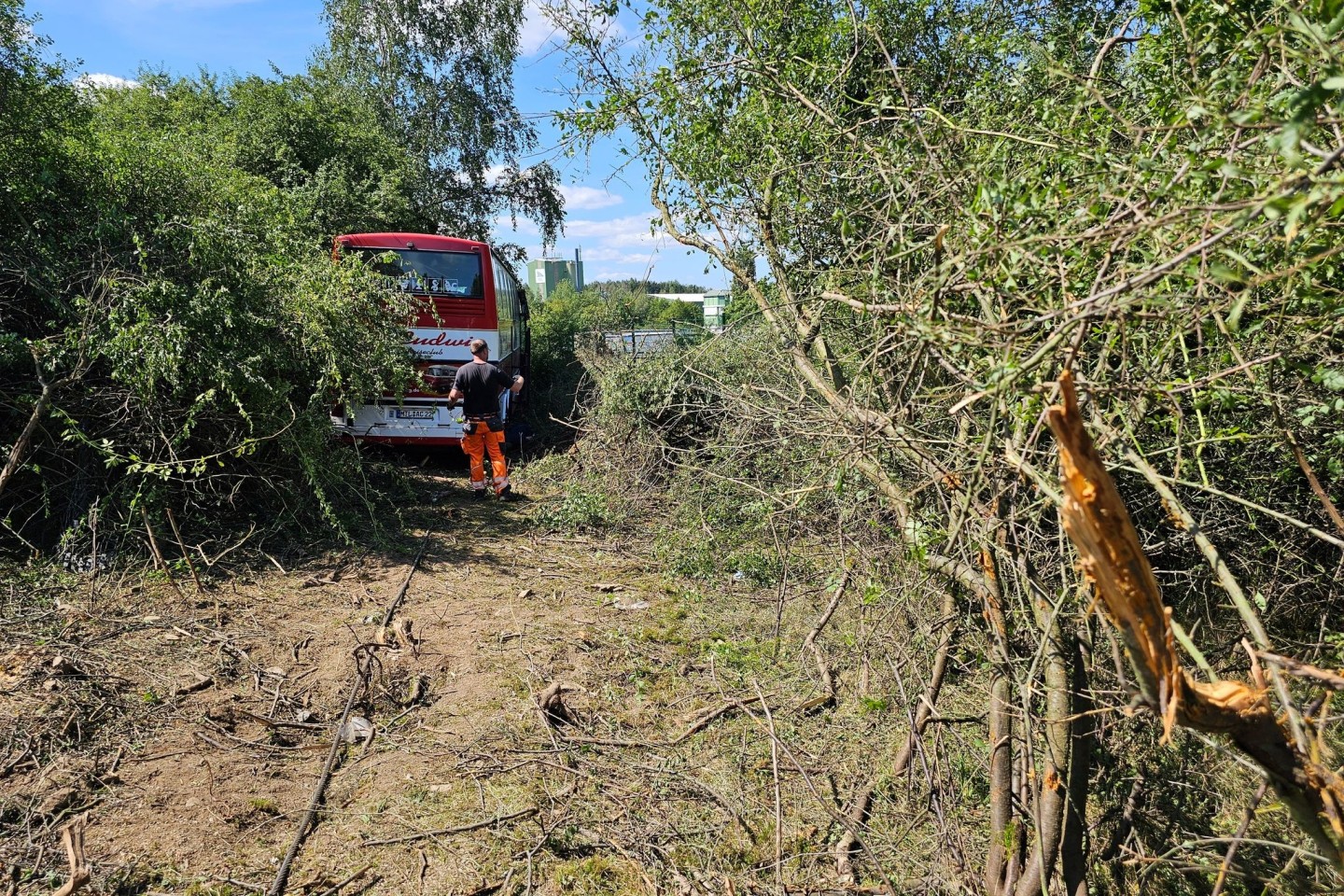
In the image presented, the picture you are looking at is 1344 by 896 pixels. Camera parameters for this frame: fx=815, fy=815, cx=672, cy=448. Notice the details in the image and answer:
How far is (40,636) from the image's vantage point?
4.77 meters

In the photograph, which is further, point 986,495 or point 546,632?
point 546,632

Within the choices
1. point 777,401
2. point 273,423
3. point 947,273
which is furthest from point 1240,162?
point 273,423

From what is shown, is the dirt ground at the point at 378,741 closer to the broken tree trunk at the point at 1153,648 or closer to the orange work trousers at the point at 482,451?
the broken tree trunk at the point at 1153,648

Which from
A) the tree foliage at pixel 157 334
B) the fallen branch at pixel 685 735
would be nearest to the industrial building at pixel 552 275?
the tree foliage at pixel 157 334

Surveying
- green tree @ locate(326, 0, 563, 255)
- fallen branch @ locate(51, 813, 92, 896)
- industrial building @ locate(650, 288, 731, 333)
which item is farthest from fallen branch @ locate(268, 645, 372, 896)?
green tree @ locate(326, 0, 563, 255)

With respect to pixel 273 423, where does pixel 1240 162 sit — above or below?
→ above

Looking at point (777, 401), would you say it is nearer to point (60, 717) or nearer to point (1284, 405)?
point (1284, 405)

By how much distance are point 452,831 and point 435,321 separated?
26.0ft

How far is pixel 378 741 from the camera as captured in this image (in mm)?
4309

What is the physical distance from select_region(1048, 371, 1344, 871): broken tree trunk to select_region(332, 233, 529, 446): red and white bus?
8721 mm

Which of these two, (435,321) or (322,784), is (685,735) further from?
(435,321)

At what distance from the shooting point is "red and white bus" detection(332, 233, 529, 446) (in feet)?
33.3

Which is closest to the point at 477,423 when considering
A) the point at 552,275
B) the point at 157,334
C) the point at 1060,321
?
the point at 157,334

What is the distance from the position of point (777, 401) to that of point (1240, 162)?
308 cm
